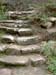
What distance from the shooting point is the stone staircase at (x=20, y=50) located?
11.1ft

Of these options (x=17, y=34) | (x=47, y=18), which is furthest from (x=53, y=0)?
(x=17, y=34)

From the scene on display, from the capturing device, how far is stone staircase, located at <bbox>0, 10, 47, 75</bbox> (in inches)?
134

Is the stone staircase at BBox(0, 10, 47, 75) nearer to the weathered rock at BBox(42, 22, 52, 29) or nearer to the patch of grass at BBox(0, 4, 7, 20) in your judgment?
the weathered rock at BBox(42, 22, 52, 29)

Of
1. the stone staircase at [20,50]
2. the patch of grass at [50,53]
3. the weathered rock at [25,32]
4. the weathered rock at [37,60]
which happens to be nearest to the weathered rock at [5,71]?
the stone staircase at [20,50]

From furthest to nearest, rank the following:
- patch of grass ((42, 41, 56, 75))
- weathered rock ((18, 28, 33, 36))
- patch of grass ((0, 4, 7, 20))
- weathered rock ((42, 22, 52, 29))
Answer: patch of grass ((0, 4, 7, 20)) → weathered rock ((42, 22, 52, 29)) → weathered rock ((18, 28, 33, 36)) → patch of grass ((42, 41, 56, 75))

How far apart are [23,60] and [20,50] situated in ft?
0.98

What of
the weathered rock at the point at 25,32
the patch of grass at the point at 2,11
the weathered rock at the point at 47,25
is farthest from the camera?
the patch of grass at the point at 2,11

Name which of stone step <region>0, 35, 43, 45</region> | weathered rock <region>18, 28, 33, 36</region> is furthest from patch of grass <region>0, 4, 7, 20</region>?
stone step <region>0, 35, 43, 45</region>

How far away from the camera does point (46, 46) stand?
12.7ft

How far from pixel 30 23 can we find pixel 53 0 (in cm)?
109

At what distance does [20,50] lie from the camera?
12.4ft

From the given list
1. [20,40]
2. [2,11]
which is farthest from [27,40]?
[2,11]

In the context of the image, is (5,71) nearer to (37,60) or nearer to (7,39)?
(37,60)

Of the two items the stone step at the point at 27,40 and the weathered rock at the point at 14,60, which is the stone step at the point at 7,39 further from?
the weathered rock at the point at 14,60
